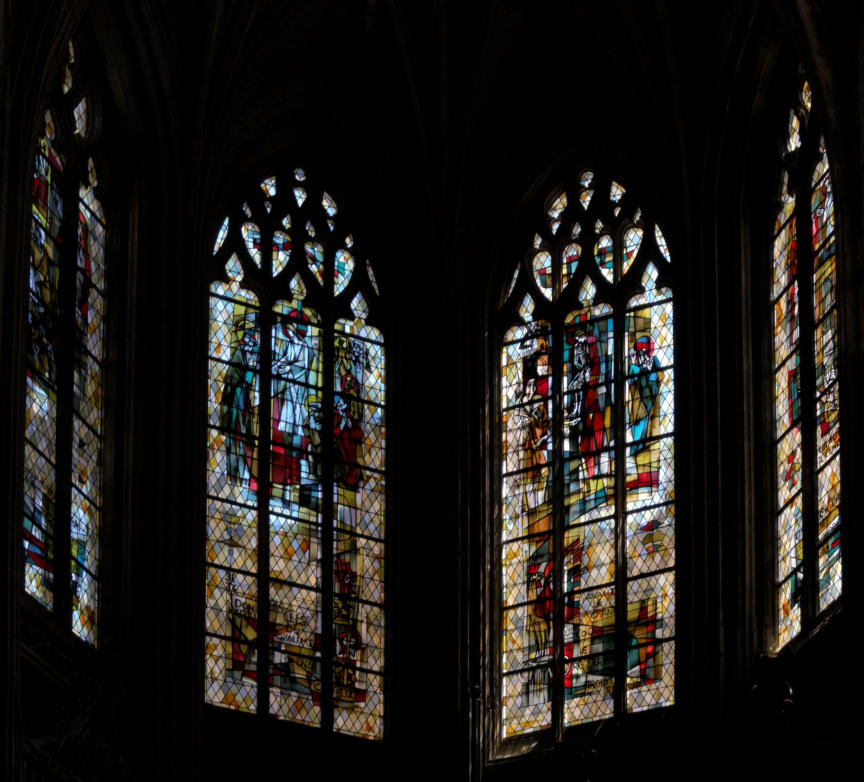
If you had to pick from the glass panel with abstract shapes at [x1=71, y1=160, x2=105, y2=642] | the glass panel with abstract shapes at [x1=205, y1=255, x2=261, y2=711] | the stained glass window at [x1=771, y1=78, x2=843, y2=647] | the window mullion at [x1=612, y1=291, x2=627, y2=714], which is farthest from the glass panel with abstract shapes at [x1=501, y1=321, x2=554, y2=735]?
the glass panel with abstract shapes at [x1=71, y1=160, x2=105, y2=642]

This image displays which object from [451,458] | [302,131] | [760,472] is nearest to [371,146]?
[302,131]

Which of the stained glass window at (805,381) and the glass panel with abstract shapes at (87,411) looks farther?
the glass panel with abstract shapes at (87,411)

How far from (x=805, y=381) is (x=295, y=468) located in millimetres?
4388

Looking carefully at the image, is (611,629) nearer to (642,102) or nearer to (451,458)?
(451,458)

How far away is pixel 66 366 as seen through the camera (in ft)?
90.8

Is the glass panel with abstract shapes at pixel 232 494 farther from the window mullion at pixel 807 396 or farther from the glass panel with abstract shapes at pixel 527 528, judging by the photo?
the window mullion at pixel 807 396

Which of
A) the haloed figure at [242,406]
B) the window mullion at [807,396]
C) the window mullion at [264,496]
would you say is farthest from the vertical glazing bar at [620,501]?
the haloed figure at [242,406]

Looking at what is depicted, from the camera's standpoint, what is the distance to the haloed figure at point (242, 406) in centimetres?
2919

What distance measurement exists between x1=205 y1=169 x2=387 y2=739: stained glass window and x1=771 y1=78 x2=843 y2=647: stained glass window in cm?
358

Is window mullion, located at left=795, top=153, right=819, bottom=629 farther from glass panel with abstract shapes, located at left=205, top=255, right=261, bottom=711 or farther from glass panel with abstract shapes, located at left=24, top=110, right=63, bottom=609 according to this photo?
glass panel with abstract shapes, located at left=24, top=110, right=63, bottom=609

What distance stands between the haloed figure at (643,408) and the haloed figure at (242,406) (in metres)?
2.98

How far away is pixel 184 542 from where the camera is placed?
91.4 ft

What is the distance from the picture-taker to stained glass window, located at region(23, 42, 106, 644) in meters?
27.1

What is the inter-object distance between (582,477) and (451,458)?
1048mm
